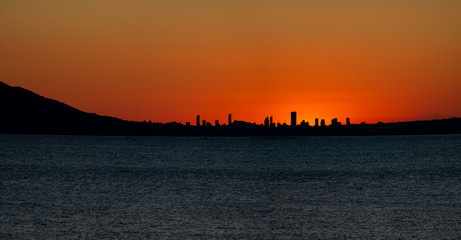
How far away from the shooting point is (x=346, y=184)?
3310 inches

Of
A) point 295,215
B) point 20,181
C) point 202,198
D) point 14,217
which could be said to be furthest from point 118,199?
point 20,181

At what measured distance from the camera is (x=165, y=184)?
82.1 m

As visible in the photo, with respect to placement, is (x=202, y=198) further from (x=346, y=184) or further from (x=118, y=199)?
(x=346, y=184)

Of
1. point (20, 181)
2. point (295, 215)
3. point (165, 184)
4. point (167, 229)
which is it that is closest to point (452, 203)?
point (295, 215)

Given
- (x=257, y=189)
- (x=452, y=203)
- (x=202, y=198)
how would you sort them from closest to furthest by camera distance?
(x=452, y=203)
(x=202, y=198)
(x=257, y=189)

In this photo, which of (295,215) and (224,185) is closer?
(295,215)

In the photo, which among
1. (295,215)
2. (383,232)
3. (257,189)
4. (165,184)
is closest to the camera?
(383,232)

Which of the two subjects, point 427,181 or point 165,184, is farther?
point 427,181

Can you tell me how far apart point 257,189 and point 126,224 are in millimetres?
33890

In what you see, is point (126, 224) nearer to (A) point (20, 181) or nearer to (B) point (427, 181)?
(A) point (20, 181)

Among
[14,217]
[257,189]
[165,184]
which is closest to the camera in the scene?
[14,217]

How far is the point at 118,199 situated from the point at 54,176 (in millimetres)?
36521

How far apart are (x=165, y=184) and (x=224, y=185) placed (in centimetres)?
747

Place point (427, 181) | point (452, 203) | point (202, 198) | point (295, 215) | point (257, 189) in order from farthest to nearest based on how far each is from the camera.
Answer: point (427, 181), point (257, 189), point (202, 198), point (452, 203), point (295, 215)
